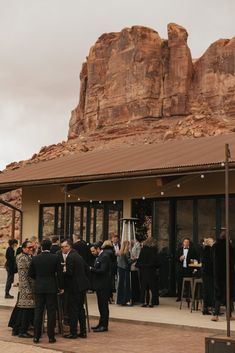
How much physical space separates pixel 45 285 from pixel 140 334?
1.87 m

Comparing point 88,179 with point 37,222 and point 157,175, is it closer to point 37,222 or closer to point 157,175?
point 157,175

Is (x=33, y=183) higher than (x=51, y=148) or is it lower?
lower

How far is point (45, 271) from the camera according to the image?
28.6 feet

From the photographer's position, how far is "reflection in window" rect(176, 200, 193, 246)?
48.3ft

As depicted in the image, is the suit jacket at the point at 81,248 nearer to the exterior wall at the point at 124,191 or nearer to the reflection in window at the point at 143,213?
the exterior wall at the point at 124,191

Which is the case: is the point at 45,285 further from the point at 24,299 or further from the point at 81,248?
the point at 81,248

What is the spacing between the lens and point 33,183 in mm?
15828

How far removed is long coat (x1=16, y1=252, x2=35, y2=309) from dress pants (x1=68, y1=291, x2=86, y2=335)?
0.58 meters

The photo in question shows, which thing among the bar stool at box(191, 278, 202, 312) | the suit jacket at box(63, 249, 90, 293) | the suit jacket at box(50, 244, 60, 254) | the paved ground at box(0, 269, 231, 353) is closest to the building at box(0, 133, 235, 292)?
the suit jacket at box(50, 244, 60, 254)

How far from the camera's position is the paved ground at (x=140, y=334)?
27.1 feet

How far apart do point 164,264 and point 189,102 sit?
8152 centimetres

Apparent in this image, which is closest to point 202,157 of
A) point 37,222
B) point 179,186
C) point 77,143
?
point 179,186

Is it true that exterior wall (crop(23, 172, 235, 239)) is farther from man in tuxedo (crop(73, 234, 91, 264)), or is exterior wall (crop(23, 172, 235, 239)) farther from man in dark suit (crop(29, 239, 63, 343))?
man in dark suit (crop(29, 239, 63, 343))

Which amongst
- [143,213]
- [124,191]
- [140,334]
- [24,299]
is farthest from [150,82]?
[24,299]
